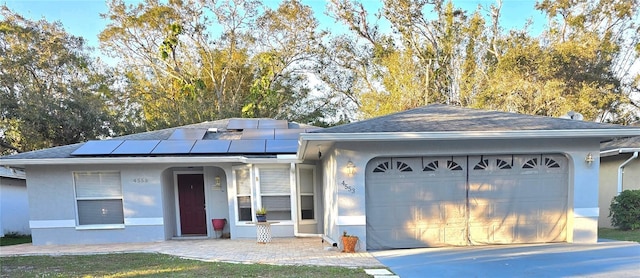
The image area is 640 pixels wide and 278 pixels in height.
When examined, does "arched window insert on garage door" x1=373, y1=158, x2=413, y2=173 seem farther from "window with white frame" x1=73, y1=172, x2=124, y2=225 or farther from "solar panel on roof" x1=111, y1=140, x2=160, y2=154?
"window with white frame" x1=73, y1=172, x2=124, y2=225

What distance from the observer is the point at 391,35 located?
19.4 metres

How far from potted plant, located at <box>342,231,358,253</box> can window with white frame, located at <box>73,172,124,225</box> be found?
19.1 ft

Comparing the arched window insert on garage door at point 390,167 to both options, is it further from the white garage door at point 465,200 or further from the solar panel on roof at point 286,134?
the solar panel on roof at point 286,134

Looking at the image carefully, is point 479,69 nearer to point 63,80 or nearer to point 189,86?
point 189,86

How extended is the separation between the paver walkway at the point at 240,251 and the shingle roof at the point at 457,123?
2252mm

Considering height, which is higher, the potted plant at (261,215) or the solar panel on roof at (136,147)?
the solar panel on roof at (136,147)

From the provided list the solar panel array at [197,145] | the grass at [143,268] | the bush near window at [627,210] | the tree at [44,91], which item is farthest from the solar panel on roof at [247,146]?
the tree at [44,91]

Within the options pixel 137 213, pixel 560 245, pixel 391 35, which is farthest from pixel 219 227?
pixel 391 35

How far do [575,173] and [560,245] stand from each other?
4.68ft

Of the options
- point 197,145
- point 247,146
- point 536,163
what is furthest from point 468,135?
point 197,145

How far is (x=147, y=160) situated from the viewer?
7.84m

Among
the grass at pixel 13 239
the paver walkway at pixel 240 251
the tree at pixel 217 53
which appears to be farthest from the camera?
the tree at pixel 217 53

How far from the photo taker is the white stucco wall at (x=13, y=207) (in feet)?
35.6

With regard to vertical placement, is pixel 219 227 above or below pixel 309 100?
below
